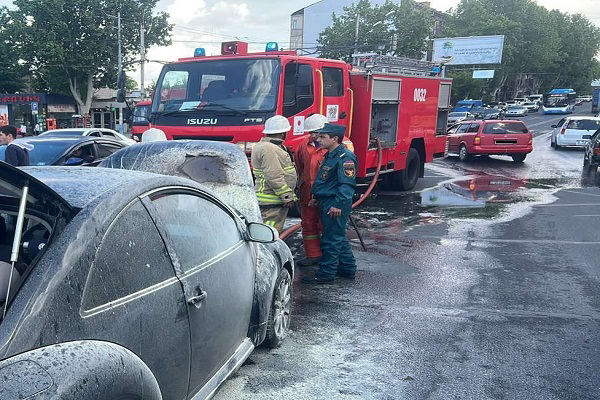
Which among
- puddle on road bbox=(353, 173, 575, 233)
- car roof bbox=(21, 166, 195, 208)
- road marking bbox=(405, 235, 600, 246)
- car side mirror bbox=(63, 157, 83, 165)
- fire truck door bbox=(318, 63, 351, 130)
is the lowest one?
puddle on road bbox=(353, 173, 575, 233)

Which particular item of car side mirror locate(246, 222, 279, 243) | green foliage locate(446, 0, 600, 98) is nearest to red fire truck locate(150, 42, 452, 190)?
car side mirror locate(246, 222, 279, 243)

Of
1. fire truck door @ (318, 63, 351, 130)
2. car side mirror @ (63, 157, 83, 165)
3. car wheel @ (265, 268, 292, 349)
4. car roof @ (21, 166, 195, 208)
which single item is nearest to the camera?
car roof @ (21, 166, 195, 208)

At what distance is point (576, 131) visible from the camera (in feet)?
77.9

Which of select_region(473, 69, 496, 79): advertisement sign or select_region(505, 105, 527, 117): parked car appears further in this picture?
select_region(473, 69, 496, 79): advertisement sign

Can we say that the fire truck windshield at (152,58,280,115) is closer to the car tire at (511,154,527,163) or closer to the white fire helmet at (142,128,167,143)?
the white fire helmet at (142,128,167,143)

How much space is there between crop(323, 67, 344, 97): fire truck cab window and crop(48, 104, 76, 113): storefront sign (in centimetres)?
4114

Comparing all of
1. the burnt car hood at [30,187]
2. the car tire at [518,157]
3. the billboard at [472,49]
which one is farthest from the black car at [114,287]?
the billboard at [472,49]

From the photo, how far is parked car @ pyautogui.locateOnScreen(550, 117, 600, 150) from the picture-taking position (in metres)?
23.5

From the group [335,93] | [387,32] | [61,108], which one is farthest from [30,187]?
[61,108]

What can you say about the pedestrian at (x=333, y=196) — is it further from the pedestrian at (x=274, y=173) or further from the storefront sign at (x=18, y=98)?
the storefront sign at (x=18, y=98)

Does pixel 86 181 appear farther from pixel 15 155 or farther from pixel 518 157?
pixel 518 157

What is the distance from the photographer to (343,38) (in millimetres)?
47062

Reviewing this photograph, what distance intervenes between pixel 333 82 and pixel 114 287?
789 centimetres

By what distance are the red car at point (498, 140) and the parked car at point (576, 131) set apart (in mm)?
5646
